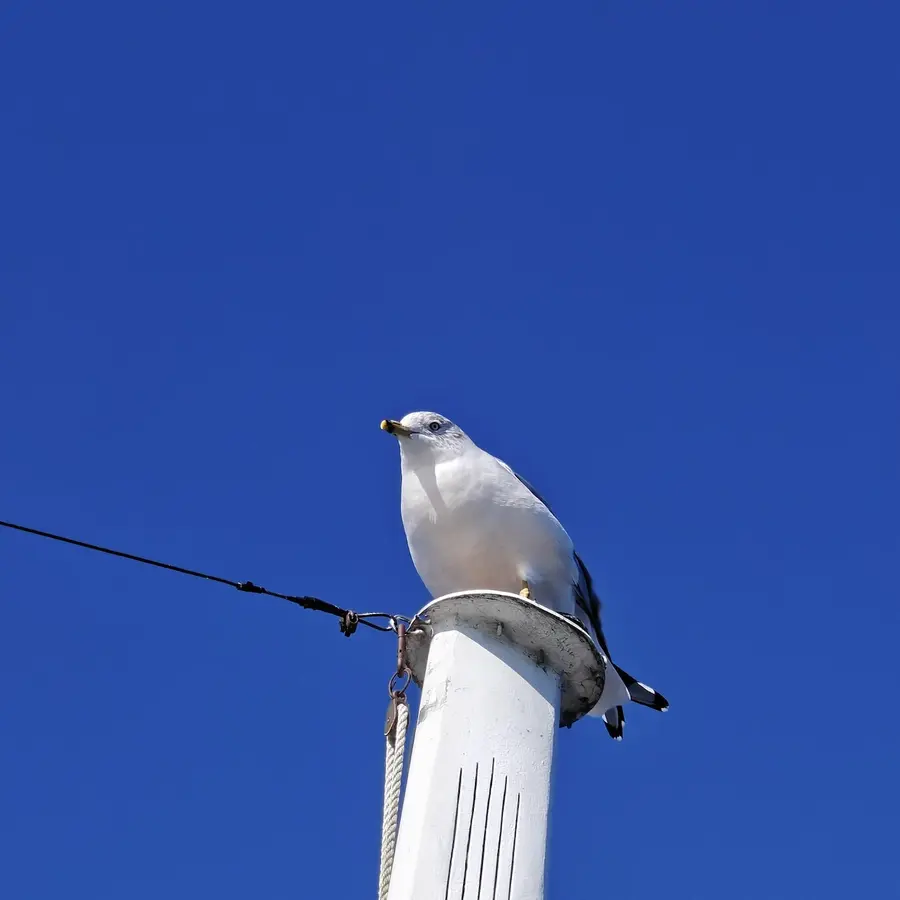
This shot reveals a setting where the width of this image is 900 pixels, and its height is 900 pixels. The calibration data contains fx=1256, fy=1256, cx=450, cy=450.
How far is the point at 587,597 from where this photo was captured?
7.01 meters

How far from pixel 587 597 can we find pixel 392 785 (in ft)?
7.87

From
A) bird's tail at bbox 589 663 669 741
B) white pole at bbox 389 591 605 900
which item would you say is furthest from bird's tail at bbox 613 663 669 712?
white pole at bbox 389 591 605 900

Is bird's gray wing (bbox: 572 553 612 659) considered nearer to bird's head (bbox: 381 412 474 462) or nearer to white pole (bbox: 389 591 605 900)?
bird's head (bbox: 381 412 474 462)

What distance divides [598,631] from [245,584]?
2.23 m

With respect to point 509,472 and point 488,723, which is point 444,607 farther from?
point 509,472

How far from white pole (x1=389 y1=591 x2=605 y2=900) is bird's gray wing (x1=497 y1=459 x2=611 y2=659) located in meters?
1.50

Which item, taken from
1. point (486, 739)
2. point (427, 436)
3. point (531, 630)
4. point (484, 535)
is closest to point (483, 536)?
point (484, 535)

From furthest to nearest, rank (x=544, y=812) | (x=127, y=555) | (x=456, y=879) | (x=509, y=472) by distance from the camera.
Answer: (x=509, y=472), (x=127, y=555), (x=544, y=812), (x=456, y=879)

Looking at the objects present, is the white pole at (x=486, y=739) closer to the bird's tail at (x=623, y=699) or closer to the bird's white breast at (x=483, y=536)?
the bird's tail at (x=623, y=699)

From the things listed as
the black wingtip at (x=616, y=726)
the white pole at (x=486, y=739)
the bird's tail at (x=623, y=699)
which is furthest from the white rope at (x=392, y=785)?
the black wingtip at (x=616, y=726)

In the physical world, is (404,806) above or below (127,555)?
below

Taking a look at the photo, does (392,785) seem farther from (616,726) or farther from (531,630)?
(616,726)

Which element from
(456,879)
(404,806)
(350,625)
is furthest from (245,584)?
(456,879)

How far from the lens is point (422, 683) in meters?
5.38
